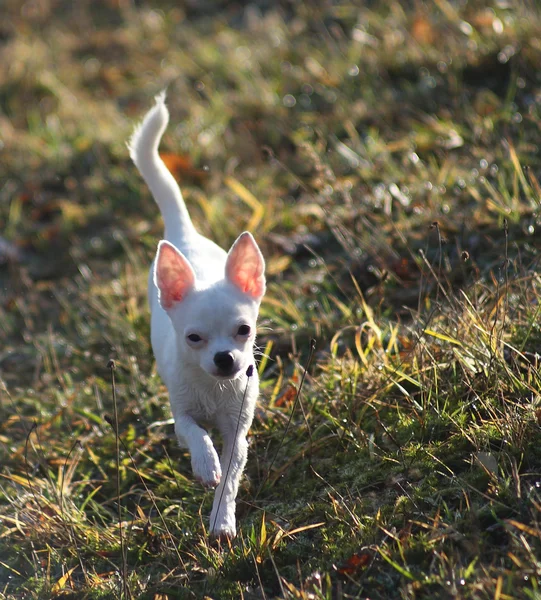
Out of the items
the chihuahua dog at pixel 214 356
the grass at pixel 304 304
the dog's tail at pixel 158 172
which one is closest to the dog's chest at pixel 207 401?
the chihuahua dog at pixel 214 356

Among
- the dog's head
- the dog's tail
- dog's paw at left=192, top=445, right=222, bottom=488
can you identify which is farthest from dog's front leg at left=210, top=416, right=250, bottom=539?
the dog's tail

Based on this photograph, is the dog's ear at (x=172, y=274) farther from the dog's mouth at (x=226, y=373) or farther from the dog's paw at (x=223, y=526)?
the dog's paw at (x=223, y=526)

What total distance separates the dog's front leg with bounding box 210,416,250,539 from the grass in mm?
77

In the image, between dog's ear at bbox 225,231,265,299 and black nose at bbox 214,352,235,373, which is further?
dog's ear at bbox 225,231,265,299

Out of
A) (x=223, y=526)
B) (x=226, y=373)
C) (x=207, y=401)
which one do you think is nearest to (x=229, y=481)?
(x=223, y=526)

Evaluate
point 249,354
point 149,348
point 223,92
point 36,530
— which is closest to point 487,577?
point 249,354

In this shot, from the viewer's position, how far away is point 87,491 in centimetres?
A: 373

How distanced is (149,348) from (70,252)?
1897 mm

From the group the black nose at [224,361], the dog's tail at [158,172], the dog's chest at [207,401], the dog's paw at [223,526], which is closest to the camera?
the black nose at [224,361]

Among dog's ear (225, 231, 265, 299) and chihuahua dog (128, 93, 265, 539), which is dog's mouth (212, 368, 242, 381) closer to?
chihuahua dog (128, 93, 265, 539)

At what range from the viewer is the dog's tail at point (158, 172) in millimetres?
4078

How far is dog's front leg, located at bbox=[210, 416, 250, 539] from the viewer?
3016 millimetres

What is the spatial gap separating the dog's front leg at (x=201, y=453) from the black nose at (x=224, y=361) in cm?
33

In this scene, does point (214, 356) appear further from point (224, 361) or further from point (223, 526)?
point (223, 526)
